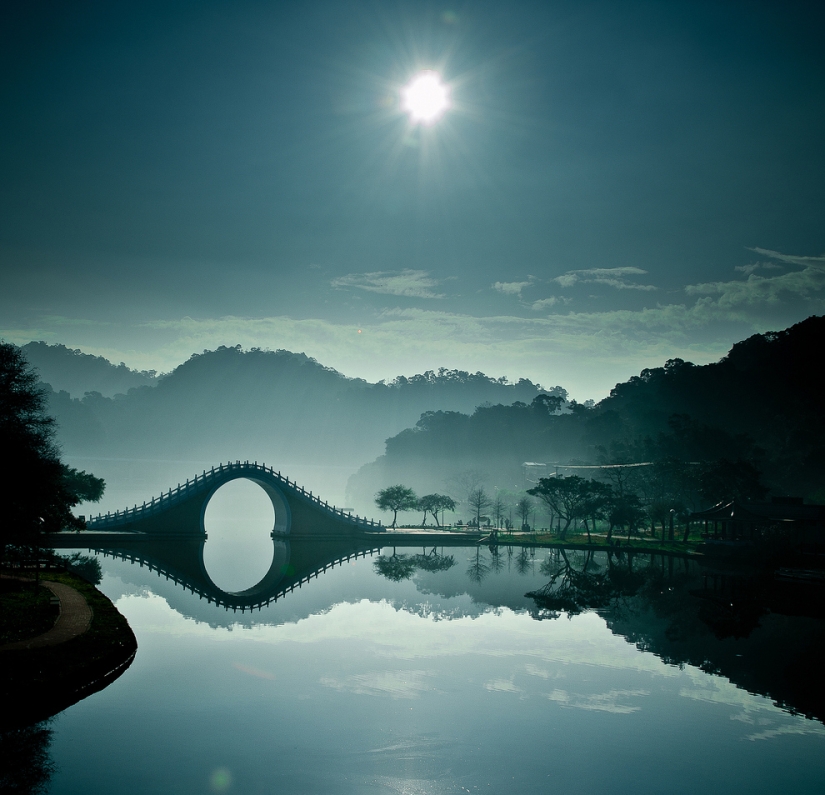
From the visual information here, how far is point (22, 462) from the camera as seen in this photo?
23953mm

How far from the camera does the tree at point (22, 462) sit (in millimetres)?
23719

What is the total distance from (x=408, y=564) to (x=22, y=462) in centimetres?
2705

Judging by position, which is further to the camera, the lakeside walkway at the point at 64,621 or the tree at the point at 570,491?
the tree at the point at 570,491

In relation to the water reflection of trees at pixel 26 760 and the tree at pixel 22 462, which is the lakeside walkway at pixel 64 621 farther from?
the water reflection of trees at pixel 26 760

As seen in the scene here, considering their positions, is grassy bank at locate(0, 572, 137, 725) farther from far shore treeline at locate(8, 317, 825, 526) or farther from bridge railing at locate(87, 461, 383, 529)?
far shore treeline at locate(8, 317, 825, 526)

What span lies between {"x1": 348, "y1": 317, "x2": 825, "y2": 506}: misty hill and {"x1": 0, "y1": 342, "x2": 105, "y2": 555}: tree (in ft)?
190

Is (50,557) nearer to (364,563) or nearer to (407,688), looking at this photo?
(364,563)

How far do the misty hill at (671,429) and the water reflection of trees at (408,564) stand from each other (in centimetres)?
3226

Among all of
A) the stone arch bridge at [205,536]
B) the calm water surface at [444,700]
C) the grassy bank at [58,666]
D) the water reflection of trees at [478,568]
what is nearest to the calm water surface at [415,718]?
the calm water surface at [444,700]

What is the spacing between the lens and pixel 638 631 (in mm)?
27438

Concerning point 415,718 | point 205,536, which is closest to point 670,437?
point 205,536

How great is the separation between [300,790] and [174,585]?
939 inches

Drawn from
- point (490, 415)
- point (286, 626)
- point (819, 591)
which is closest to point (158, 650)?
point (286, 626)

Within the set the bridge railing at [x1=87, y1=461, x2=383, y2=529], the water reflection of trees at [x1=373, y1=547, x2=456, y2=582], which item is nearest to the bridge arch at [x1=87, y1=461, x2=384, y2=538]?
the bridge railing at [x1=87, y1=461, x2=383, y2=529]
